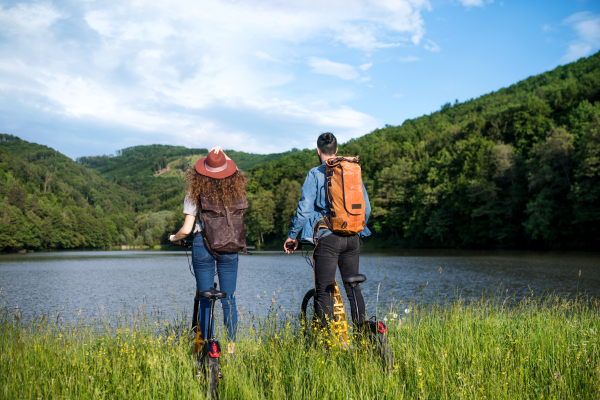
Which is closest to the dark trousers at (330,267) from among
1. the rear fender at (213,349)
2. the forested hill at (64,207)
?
the rear fender at (213,349)

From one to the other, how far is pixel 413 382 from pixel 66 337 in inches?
163

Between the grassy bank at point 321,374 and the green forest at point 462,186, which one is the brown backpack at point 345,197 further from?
the green forest at point 462,186

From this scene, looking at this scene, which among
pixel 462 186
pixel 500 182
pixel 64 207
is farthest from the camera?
pixel 64 207

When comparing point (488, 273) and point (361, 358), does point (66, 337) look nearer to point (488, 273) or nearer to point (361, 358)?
point (361, 358)

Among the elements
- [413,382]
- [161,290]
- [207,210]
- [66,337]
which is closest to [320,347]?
[413,382]

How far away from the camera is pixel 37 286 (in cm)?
1773

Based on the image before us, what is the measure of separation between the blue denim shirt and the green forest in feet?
9.61

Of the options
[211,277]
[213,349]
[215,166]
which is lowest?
[213,349]

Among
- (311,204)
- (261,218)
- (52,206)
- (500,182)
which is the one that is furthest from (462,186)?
(52,206)

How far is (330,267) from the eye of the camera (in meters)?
3.72

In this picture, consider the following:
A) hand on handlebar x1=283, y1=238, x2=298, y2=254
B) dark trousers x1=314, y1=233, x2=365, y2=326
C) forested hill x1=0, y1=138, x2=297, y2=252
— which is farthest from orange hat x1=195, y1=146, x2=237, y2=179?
forested hill x1=0, y1=138, x2=297, y2=252

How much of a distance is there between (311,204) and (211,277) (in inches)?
44.1

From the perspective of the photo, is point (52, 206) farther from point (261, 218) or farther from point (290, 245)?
point (290, 245)

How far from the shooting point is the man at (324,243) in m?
3.72
